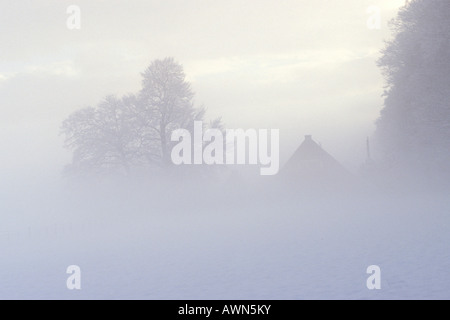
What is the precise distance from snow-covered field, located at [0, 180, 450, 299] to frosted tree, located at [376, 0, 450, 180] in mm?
3092

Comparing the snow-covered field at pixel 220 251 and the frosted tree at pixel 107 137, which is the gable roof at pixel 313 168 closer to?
the snow-covered field at pixel 220 251

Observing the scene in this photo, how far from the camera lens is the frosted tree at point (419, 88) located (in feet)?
92.2

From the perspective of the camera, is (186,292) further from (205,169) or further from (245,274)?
(205,169)

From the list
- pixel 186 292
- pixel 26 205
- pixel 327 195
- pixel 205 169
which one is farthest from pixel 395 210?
pixel 26 205

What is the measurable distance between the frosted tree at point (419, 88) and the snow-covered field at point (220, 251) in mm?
3092

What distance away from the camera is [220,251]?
18141mm

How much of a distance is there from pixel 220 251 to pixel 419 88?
1877cm
